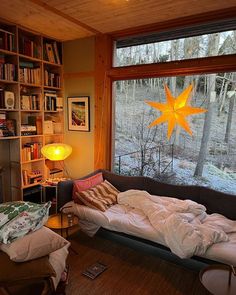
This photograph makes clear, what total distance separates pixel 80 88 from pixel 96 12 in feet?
4.09

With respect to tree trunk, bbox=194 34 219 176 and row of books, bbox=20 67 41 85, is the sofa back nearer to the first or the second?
tree trunk, bbox=194 34 219 176

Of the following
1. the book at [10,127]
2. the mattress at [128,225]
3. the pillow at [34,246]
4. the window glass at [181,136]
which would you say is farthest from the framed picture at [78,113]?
Result: the pillow at [34,246]

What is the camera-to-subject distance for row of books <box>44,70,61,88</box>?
3.60m

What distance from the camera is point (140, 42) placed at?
3191 mm

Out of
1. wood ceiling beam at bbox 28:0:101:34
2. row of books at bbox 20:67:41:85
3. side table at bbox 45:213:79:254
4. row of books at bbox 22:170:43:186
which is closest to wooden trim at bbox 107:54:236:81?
wood ceiling beam at bbox 28:0:101:34

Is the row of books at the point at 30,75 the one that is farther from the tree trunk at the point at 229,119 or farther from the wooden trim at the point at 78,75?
the tree trunk at the point at 229,119

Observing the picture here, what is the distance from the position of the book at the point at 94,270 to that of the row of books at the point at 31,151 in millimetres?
1806

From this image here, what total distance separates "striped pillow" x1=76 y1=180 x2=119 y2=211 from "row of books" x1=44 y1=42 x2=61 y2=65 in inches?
80.0

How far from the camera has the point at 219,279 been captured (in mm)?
1649

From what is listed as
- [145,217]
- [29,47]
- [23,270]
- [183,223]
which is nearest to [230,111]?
[183,223]

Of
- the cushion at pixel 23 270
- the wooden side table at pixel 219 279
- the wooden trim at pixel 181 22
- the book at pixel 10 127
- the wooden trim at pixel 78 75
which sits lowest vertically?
the wooden side table at pixel 219 279

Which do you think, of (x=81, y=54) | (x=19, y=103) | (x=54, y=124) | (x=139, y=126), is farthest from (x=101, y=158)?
(x=81, y=54)

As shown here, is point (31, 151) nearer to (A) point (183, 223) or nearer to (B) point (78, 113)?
(B) point (78, 113)

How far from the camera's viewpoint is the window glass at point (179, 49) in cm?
261
